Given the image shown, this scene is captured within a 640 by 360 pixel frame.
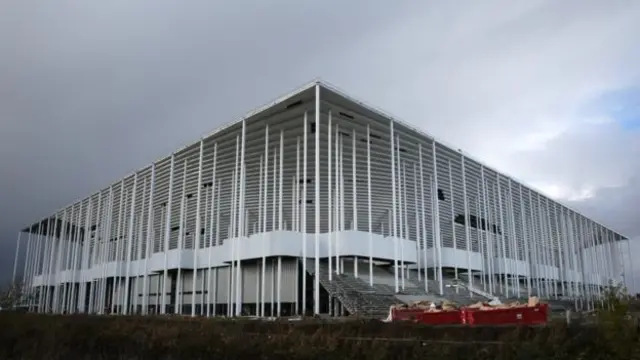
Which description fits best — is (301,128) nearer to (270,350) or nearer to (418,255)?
(418,255)

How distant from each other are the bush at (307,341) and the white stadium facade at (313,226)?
16.5 metres

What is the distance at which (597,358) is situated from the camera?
10148 mm

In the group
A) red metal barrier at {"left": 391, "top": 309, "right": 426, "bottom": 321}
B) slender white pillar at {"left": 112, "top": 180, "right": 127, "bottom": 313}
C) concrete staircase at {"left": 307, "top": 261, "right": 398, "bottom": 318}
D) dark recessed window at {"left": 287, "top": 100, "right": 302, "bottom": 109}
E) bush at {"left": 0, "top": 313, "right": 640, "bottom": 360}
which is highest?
dark recessed window at {"left": 287, "top": 100, "right": 302, "bottom": 109}

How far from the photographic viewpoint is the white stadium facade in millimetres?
38062

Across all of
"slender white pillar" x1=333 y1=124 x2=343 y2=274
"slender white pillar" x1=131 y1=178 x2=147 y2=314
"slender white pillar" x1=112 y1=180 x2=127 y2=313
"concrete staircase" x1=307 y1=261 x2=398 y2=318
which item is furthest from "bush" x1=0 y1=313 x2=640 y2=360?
"slender white pillar" x1=112 y1=180 x2=127 y2=313

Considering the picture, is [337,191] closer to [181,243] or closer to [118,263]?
[181,243]

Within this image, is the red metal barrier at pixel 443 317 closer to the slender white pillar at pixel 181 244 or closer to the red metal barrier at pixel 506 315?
the red metal barrier at pixel 506 315

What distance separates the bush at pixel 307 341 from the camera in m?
10.5

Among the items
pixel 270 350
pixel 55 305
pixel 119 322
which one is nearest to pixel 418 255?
pixel 119 322

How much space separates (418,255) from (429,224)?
10.9 metres

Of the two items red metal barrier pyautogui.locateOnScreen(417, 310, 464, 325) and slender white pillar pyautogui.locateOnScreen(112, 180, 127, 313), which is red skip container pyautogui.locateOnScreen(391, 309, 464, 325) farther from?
slender white pillar pyautogui.locateOnScreen(112, 180, 127, 313)

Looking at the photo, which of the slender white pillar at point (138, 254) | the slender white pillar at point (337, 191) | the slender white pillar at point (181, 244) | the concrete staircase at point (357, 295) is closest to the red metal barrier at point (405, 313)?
the concrete staircase at point (357, 295)

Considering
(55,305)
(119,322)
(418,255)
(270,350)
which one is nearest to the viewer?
(270,350)

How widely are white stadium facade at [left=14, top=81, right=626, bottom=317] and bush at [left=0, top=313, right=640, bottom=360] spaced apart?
16.5 metres
